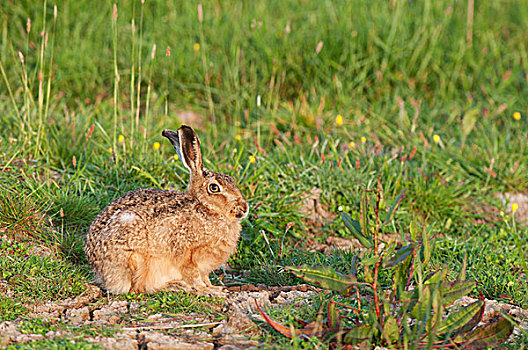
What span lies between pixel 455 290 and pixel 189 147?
2.03 meters

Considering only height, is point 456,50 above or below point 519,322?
above

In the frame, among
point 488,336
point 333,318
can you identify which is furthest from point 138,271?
point 488,336

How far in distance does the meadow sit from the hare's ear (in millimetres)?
805

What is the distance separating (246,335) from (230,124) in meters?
3.54

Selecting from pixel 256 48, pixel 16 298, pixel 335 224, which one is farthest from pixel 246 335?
pixel 256 48

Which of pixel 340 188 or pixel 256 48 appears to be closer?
pixel 340 188

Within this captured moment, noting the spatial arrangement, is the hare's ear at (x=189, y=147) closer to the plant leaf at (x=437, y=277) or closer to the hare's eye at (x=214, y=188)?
the hare's eye at (x=214, y=188)

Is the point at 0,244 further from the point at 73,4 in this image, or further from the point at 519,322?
the point at 73,4

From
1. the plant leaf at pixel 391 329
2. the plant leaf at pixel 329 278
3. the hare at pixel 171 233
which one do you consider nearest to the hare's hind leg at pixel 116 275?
the hare at pixel 171 233

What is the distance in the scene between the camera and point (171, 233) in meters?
4.50

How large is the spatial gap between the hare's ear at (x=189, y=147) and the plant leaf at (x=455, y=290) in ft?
6.24

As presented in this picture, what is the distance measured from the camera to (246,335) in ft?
12.8

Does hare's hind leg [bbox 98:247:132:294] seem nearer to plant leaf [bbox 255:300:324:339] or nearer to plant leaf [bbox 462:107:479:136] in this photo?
plant leaf [bbox 255:300:324:339]

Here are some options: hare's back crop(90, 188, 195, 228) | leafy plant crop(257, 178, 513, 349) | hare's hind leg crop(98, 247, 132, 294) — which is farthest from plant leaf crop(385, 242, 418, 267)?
hare's hind leg crop(98, 247, 132, 294)
